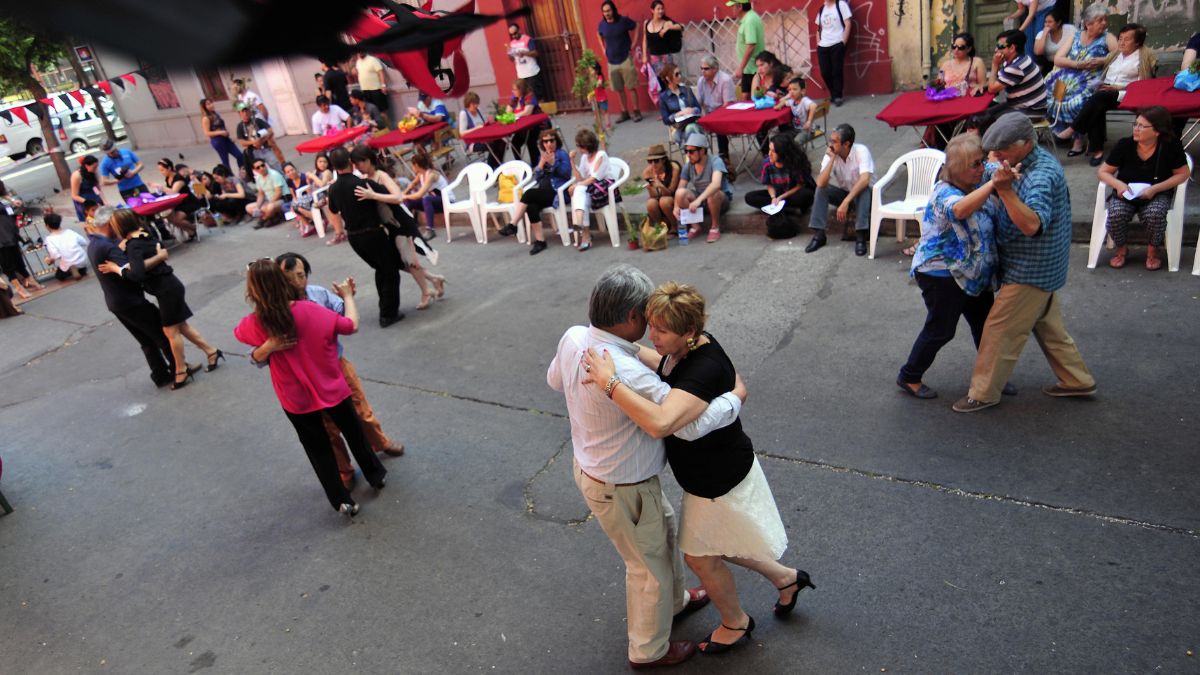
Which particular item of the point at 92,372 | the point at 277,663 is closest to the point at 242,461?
the point at 277,663

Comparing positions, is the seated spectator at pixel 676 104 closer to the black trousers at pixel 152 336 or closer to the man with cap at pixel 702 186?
the man with cap at pixel 702 186

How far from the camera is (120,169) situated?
37.6ft

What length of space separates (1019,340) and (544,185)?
5.53m

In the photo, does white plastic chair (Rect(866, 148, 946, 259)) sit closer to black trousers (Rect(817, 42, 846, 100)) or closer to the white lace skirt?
black trousers (Rect(817, 42, 846, 100))

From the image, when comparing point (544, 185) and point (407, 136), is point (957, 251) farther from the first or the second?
point (407, 136)

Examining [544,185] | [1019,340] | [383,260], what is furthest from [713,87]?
[1019,340]

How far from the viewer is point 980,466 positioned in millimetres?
4016

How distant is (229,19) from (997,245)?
399 cm

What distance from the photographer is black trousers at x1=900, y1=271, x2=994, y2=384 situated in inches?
170

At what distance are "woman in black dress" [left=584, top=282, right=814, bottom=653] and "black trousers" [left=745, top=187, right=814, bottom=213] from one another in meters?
4.93

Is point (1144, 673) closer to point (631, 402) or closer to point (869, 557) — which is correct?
point (869, 557)

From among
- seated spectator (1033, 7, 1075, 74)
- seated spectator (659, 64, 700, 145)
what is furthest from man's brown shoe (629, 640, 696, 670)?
seated spectator (1033, 7, 1075, 74)

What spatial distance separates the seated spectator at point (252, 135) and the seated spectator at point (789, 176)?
9517mm

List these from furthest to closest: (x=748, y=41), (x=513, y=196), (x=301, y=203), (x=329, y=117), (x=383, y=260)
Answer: (x=329, y=117) → (x=301, y=203) → (x=748, y=41) → (x=513, y=196) → (x=383, y=260)
